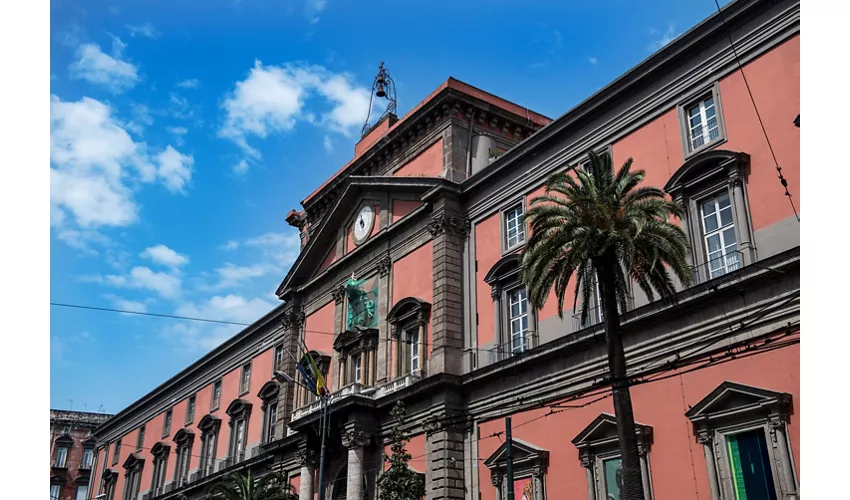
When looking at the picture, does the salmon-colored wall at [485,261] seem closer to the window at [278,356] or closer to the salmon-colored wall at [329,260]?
the salmon-colored wall at [329,260]

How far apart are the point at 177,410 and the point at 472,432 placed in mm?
31152

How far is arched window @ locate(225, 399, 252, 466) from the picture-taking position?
4272 cm

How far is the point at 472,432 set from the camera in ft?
87.0

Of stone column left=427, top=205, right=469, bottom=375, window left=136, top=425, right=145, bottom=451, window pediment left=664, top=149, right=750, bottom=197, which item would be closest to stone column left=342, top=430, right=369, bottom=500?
stone column left=427, top=205, right=469, bottom=375

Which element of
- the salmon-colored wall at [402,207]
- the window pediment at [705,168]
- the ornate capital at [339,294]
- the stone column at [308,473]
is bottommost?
the stone column at [308,473]

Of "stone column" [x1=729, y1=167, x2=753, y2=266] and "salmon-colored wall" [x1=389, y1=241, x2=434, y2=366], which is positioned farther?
"salmon-colored wall" [x1=389, y1=241, x2=434, y2=366]

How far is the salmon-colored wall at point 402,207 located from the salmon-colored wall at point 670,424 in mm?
10649

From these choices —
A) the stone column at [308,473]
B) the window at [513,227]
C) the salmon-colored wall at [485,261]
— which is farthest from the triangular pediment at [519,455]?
the stone column at [308,473]

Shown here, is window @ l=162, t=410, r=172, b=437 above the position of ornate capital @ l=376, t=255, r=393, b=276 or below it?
below

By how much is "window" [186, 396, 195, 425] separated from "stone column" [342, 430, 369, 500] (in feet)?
75.8

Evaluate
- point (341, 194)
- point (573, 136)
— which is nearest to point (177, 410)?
point (341, 194)

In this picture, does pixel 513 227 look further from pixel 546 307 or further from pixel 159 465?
pixel 159 465

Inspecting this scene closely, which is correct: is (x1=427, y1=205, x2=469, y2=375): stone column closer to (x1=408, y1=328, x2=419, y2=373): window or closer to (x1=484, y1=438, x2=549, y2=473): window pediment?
(x1=408, y1=328, x2=419, y2=373): window

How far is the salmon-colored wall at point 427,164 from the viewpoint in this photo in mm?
32312
